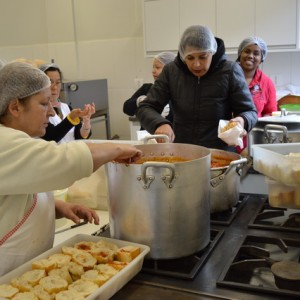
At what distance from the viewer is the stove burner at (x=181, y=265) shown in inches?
33.3

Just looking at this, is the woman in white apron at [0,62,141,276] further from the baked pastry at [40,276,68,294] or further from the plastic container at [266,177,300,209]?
the plastic container at [266,177,300,209]

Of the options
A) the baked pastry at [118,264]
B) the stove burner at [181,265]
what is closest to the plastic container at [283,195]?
the stove burner at [181,265]

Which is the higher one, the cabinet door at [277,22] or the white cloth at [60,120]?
the cabinet door at [277,22]

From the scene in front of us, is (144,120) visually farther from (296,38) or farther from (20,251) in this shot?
(296,38)

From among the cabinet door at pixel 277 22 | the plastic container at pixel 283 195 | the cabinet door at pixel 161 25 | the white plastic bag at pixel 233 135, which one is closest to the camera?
the plastic container at pixel 283 195

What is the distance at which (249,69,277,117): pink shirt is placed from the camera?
112 inches

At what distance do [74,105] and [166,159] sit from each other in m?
2.40

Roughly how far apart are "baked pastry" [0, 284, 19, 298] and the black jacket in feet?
3.45

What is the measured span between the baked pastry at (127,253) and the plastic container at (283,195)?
441 mm

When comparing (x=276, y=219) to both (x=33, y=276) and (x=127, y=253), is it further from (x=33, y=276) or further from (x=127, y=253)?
(x=33, y=276)

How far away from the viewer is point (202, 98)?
71.3 inches

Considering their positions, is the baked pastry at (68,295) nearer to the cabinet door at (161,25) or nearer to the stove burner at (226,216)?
the stove burner at (226,216)

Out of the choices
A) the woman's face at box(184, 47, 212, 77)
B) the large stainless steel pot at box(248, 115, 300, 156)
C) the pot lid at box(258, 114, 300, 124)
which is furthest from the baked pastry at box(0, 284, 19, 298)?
the pot lid at box(258, 114, 300, 124)

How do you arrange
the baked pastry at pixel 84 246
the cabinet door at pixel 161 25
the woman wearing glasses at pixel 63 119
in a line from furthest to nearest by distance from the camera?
1. the cabinet door at pixel 161 25
2. the woman wearing glasses at pixel 63 119
3. the baked pastry at pixel 84 246
